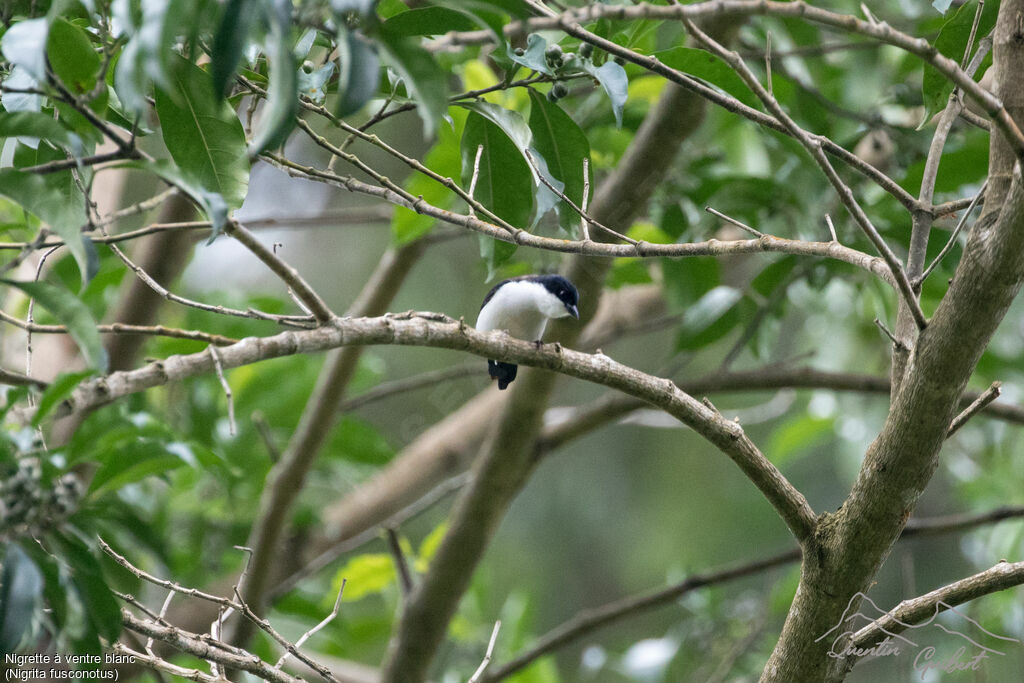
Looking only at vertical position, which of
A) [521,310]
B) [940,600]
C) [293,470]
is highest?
[521,310]

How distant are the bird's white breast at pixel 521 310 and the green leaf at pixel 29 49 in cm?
207

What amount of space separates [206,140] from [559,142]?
0.74 metres

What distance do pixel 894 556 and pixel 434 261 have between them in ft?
15.3

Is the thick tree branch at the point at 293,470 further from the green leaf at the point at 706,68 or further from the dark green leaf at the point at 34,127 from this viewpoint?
the dark green leaf at the point at 34,127

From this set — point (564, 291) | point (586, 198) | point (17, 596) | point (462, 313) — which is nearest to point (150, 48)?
point (17, 596)

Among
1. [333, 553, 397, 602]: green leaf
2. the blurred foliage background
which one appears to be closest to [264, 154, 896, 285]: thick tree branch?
the blurred foliage background

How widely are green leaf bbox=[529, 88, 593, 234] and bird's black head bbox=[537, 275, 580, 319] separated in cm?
110

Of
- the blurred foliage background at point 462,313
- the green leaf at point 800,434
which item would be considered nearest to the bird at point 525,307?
the blurred foliage background at point 462,313

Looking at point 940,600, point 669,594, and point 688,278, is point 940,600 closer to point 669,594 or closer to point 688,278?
point 669,594

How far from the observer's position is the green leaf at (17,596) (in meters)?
1.22

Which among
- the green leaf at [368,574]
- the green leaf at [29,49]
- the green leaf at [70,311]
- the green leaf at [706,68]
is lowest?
the green leaf at [368,574]

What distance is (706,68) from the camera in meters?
2.05

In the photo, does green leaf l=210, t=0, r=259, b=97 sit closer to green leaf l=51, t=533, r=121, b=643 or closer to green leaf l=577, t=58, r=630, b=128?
green leaf l=577, t=58, r=630, b=128

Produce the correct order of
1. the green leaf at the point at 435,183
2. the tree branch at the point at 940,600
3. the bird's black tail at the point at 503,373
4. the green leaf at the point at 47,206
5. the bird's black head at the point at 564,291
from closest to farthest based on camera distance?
1. the green leaf at the point at 47,206
2. the tree branch at the point at 940,600
3. the green leaf at the point at 435,183
4. the bird's black head at the point at 564,291
5. the bird's black tail at the point at 503,373
